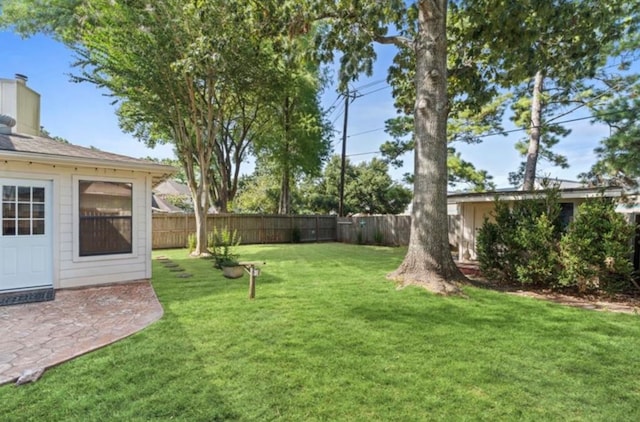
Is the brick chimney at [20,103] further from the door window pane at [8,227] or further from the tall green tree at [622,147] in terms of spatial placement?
the tall green tree at [622,147]

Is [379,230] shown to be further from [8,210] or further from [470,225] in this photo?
[8,210]

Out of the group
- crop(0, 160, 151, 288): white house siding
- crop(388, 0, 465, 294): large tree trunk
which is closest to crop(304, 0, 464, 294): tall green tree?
crop(388, 0, 465, 294): large tree trunk

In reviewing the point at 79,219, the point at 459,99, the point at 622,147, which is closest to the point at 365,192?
the point at 459,99

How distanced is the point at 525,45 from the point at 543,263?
4307 millimetres

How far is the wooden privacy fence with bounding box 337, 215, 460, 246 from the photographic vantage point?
14297mm

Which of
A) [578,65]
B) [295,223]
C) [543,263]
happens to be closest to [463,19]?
[578,65]

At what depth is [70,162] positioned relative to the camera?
5.48 metres

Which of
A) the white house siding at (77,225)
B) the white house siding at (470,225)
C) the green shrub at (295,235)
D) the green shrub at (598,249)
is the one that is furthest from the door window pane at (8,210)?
the green shrub at (295,235)

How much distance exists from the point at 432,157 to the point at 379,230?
9319 millimetres

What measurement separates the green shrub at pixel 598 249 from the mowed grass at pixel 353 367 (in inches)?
45.2

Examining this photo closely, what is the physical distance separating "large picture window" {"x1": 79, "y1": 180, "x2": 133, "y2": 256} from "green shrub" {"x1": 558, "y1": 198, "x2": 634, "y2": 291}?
792cm

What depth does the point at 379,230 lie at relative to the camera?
15273 mm

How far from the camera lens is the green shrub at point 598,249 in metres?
5.43

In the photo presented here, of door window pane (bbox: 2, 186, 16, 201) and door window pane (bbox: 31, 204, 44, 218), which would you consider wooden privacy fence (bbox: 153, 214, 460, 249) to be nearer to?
door window pane (bbox: 31, 204, 44, 218)
